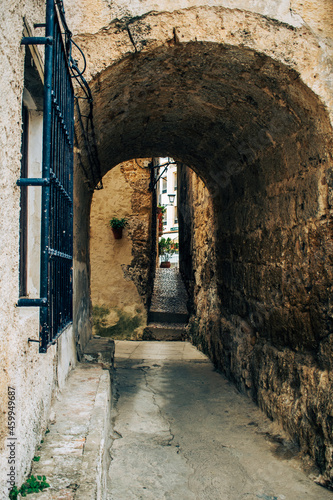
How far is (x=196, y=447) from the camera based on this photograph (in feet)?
9.00

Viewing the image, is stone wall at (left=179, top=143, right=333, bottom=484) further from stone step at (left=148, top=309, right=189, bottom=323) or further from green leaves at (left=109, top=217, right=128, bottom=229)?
stone step at (left=148, top=309, right=189, bottom=323)

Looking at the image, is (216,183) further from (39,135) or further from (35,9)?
(35,9)

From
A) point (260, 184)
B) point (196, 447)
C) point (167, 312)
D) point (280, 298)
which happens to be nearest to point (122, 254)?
point (167, 312)

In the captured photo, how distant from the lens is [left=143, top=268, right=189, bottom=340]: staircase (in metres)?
7.32

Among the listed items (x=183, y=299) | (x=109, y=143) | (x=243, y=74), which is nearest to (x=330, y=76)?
(x=243, y=74)

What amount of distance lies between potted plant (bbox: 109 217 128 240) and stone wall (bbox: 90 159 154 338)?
0.32ft

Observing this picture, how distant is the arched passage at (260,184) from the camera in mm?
2457

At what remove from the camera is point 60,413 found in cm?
218

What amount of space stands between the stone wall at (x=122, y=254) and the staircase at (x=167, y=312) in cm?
30

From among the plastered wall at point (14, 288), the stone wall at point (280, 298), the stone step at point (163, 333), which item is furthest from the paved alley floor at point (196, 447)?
the stone step at point (163, 333)

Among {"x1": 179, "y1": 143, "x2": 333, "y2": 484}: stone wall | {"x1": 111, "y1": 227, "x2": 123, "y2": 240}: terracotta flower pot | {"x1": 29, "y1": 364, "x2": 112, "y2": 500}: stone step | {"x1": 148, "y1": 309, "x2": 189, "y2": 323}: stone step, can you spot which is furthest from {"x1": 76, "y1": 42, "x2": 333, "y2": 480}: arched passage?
{"x1": 148, "y1": 309, "x2": 189, "y2": 323}: stone step

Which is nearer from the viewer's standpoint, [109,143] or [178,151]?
[109,143]

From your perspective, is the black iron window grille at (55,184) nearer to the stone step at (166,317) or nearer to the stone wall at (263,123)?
the stone wall at (263,123)

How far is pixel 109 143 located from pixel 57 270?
2.25 meters
